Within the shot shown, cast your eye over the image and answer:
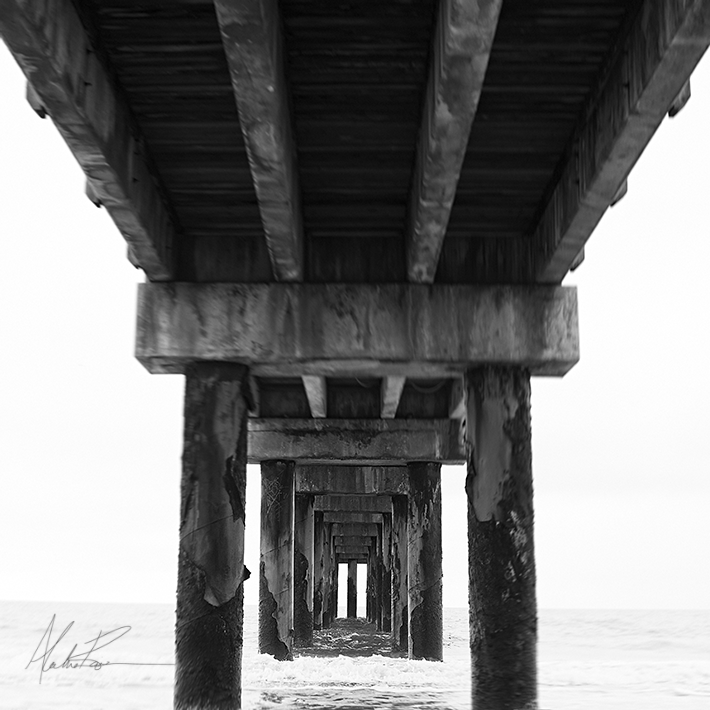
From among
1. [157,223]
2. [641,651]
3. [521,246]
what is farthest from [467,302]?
[641,651]

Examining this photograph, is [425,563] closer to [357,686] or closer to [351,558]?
[357,686]

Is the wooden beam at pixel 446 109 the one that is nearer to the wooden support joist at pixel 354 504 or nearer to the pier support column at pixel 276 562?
the pier support column at pixel 276 562

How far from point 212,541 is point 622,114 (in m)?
4.76

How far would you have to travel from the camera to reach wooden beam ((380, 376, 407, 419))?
11.2m

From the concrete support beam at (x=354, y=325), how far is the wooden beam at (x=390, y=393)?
2.46 m

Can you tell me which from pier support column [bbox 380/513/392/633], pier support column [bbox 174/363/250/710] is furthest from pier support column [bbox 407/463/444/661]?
pier support column [bbox 380/513/392/633]

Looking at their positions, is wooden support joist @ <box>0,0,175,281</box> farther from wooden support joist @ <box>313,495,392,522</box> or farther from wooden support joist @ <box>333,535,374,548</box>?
wooden support joist @ <box>333,535,374,548</box>

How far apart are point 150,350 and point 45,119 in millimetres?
2709

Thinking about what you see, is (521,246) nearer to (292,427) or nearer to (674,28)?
(674,28)

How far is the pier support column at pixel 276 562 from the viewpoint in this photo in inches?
627

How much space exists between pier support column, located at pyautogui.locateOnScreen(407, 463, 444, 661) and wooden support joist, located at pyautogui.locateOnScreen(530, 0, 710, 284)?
8.72 meters

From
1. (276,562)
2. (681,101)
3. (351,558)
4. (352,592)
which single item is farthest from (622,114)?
(352,592)

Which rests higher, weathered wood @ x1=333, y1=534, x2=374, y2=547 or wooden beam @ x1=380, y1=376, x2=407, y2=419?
wooden beam @ x1=380, y1=376, x2=407, y2=419
